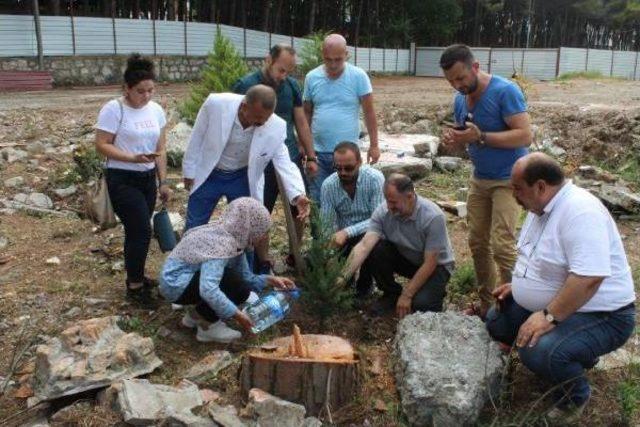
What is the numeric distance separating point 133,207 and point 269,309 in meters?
1.15

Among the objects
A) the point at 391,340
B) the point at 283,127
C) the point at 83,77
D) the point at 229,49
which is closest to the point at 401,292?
the point at 391,340

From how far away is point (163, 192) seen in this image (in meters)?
4.62

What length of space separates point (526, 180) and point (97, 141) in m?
2.65

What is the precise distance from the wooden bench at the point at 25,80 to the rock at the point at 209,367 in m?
15.3

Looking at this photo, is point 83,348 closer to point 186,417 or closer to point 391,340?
point 186,417

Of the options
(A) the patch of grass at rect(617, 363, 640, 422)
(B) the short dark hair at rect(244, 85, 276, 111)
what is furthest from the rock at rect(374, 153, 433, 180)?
(A) the patch of grass at rect(617, 363, 640, 422)

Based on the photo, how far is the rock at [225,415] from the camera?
3109mm

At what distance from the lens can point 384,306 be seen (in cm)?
451

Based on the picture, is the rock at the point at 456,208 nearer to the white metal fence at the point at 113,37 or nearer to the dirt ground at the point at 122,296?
the dirt ground at the point at 122,296

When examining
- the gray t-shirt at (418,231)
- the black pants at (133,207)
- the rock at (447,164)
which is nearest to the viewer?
the gray t-shirt at (418,231)

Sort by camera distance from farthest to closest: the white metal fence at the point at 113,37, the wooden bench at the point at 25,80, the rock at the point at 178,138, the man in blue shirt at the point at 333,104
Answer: the white metal fence at the point at 113,37, the wooden bench at the point at 25,80, the rock at the point at 178,138, the man in blue shirt at the point at 333,104

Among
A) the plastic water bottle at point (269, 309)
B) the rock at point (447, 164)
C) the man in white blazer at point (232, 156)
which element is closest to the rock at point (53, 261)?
the man in white blazer at point (232, 156)

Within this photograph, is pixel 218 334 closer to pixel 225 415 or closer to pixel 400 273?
pixel 225 415

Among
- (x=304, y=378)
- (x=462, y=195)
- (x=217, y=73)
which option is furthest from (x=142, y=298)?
(x=217, y=73)
